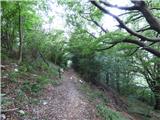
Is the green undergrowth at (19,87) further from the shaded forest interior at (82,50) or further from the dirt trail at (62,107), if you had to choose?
the dirt trail at (62,107)

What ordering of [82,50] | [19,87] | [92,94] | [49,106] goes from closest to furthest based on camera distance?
1. [49,106]
2. [19,87]
3. [92,94]
4. [82,50]

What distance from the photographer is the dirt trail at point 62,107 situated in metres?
8.64

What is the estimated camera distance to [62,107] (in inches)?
393

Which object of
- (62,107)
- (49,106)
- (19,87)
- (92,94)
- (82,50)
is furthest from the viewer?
(82,50)

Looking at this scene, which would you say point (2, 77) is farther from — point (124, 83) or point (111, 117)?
point (124, 83)

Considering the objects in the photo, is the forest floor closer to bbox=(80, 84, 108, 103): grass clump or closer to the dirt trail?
the dirt trail

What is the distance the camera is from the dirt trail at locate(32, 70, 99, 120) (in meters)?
8.64

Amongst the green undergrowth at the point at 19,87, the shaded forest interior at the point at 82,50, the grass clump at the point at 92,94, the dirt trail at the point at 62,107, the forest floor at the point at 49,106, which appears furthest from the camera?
the grass clump at the point at 92,94

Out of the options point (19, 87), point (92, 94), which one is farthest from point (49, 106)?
point (92, 94)

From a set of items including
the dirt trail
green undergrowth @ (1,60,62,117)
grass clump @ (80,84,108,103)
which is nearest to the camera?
green undergrowth @ (1,60,62,117)

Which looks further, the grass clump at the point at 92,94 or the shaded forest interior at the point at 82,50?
the grass clump at the point at 92,94

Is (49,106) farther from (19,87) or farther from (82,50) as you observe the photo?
(82,50)

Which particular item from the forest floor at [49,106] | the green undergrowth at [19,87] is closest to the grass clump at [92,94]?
the forest floor at [49,106]

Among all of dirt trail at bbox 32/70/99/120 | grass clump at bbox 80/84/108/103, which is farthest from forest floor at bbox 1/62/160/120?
grass clump at bbox 80/84/108/103
